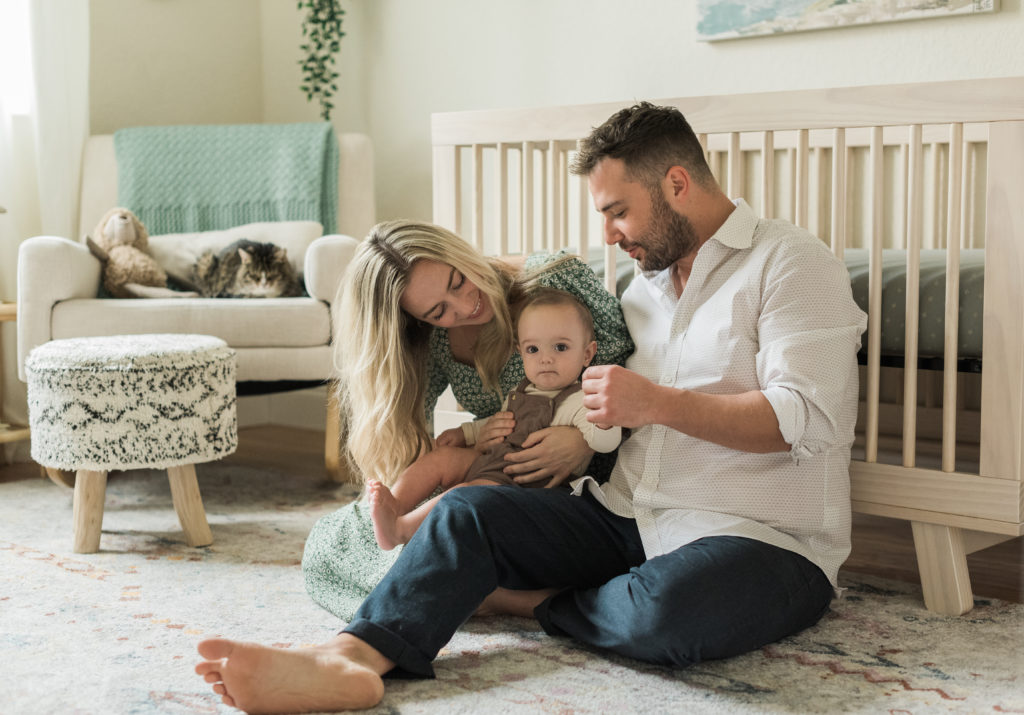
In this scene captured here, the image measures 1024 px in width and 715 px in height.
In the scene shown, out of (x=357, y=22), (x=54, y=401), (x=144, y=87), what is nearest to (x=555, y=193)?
(x=54, y=401)

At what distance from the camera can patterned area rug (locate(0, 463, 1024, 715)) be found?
1298 mm

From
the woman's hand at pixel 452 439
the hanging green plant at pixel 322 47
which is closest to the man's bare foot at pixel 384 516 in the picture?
the woman's hand at pixel 452 439

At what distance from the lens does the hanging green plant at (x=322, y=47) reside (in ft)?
11.0

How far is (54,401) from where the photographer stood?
2004 millimetres

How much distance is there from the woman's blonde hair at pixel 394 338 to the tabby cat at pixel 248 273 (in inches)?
42.5

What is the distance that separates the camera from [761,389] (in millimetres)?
1453

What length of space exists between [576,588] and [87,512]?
105 cm

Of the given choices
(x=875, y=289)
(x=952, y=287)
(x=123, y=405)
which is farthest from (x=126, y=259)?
(x=952, y=287)

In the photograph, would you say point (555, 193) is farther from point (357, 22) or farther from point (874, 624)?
point (357, 22)

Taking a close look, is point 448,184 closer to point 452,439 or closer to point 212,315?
point 452,439

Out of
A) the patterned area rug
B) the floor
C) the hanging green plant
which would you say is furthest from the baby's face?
the hanging green plant

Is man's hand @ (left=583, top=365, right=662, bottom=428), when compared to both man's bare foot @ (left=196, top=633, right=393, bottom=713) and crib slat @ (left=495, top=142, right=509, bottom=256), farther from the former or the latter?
crib slat @ (left=495, top=142, right=509, bottom=256)

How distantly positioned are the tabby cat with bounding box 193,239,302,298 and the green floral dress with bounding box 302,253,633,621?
3.70 feet

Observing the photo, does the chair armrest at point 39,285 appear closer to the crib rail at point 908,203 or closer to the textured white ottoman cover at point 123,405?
the textured white ottoman cover at point 123,405
